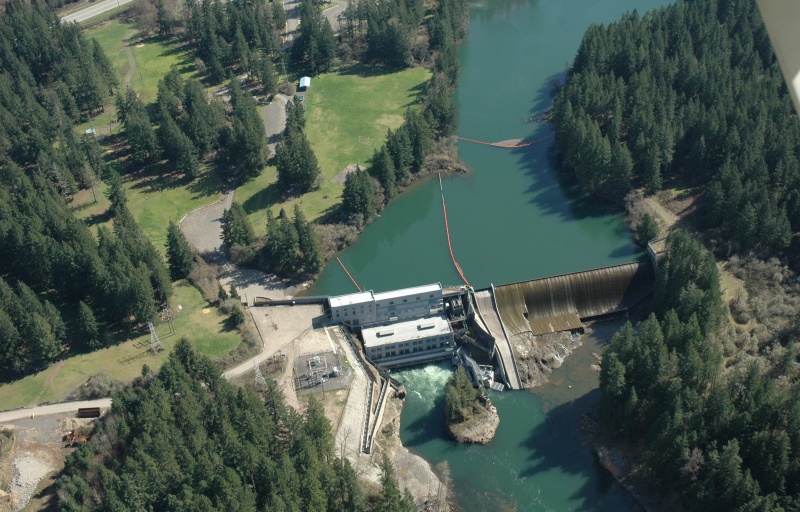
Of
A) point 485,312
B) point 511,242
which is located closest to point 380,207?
point 511,242

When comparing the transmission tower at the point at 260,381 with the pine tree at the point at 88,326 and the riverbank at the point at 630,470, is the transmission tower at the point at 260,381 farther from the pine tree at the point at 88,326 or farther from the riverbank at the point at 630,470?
the riverbank at the point at 630,470

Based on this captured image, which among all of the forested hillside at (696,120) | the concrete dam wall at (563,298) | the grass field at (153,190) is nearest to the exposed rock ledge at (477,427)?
the concrete dam wall at (563,298)

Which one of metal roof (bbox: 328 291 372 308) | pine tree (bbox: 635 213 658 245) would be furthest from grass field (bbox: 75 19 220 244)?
pine tree (bbox: 635 213 658 245)

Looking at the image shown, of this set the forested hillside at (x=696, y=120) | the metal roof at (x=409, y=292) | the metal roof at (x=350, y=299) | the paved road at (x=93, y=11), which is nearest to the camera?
the metal roof at (x=350, y=299)

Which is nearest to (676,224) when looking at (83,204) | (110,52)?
(83,204)

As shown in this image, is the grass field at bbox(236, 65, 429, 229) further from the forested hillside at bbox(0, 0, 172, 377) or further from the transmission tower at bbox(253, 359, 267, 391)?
the transmission tower at bbox(253, 359, 267, 391)

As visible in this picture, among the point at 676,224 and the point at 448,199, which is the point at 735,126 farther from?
the point at 448,199

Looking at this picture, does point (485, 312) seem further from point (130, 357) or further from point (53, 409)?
point (53, 409)
